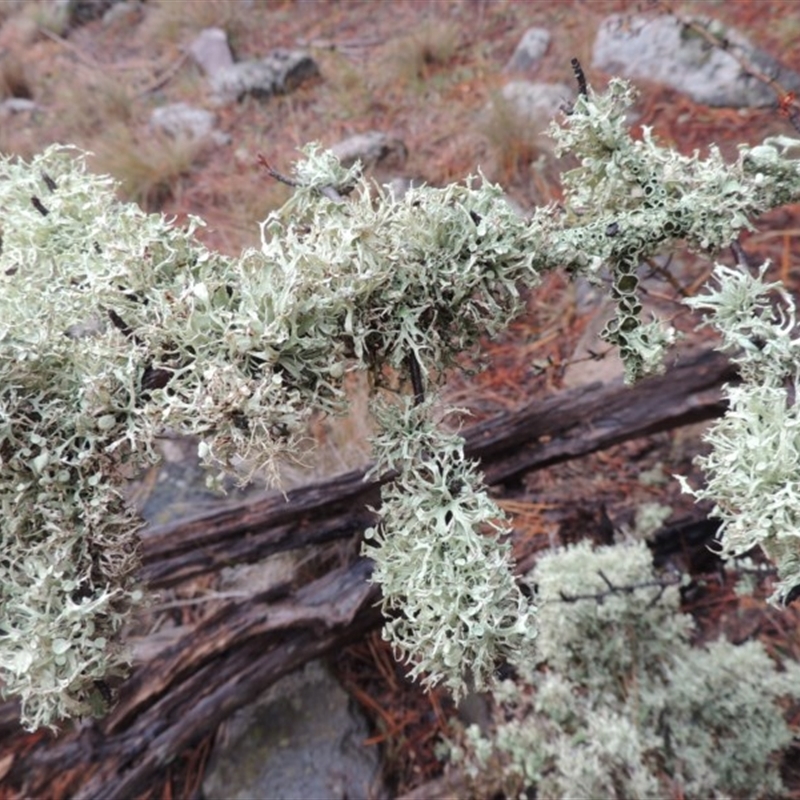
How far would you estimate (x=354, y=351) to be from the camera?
65 centimetres

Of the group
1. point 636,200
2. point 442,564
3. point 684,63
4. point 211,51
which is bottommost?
point 211,51

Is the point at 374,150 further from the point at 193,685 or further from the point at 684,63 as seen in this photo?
the point at 193,685

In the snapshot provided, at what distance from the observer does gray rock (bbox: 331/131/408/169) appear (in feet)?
9.21

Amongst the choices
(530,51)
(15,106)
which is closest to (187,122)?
(15,106)

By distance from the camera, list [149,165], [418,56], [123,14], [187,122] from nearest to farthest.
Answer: [149,165] < [418,56] < [187,122] < [123,14]

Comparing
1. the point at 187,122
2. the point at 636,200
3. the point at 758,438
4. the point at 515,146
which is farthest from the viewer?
the point at 187,122

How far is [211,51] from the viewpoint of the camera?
3955 millimetres

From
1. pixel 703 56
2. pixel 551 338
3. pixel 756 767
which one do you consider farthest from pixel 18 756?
pixel 703 56

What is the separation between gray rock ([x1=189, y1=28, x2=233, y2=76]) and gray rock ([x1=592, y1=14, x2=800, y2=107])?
6.40 ft

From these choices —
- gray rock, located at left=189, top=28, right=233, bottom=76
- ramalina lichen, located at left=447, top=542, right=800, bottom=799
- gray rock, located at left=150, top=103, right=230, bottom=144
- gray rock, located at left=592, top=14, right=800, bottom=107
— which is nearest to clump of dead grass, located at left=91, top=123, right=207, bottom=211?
gray rock, located at left=150, top=103, right=230, bottom=144

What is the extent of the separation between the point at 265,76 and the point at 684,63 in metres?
1.88

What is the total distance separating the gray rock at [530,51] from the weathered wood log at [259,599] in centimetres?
225

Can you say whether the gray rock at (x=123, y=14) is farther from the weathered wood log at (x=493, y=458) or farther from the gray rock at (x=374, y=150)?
the weathered wood log at (x=493, y=458)

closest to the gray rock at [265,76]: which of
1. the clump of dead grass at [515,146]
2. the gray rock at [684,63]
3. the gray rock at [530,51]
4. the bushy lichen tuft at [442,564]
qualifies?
the gray rock at [530,51]
